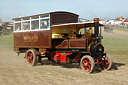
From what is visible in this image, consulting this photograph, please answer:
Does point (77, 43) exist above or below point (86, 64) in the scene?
above

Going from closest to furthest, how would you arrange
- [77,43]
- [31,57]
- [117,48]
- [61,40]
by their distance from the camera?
[77,43]
[61,40]
[31,57]
[117,48]

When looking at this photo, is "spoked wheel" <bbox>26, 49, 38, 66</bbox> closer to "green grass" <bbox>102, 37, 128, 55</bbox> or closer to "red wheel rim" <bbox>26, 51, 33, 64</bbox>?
"red wheel rim" <bbox>26, 51, 33, 64</bbox>

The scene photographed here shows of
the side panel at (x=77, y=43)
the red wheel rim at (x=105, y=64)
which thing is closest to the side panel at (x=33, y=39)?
the side panel at (x=77, y=43)

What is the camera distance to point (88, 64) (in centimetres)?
880

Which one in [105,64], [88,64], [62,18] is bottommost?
[105,64]

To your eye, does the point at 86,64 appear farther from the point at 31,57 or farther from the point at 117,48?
the point at 117,48

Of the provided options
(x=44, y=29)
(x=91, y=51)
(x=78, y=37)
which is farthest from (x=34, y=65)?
(x=91, y=51)

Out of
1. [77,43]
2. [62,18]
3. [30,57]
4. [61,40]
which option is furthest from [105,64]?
[30,57]

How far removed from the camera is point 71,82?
22.4 feet

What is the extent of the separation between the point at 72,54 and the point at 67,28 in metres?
1.61

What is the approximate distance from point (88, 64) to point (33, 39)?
4017 mm

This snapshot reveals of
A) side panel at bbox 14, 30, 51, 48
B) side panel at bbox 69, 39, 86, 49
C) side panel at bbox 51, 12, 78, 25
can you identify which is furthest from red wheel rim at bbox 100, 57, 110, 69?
side panel at bbox 51, 12, 78, 25

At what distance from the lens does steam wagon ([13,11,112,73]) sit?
899 centimetres

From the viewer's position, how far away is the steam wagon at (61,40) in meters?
8.99
